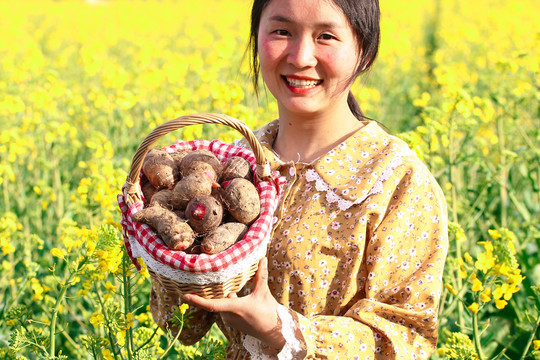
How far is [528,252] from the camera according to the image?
305 centimetres

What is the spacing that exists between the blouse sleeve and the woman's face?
1.00 ft

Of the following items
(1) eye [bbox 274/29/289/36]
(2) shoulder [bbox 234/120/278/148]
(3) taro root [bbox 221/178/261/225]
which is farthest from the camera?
(2) shoulder [bbox 234/120/278/148]

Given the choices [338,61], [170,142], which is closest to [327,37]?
[338,61]

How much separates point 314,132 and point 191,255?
65 cm

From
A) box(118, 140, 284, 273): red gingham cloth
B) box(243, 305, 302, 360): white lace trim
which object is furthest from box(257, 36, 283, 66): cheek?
box(243, 305, 302, 360): white lace trim

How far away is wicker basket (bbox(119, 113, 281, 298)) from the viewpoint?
128 cm

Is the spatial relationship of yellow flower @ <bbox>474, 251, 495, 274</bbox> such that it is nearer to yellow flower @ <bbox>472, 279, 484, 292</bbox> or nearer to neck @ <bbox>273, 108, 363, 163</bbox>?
yellow flower @ <bbox>472, 279, 484, 292</bbox>

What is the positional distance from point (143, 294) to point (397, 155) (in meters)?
1.56

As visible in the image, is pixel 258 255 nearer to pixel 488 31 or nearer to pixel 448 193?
pixel 448 193

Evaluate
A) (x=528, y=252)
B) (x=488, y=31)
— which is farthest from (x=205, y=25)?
(x=528, y=252)

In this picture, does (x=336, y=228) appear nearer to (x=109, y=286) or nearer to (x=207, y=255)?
(x=207, y=255)

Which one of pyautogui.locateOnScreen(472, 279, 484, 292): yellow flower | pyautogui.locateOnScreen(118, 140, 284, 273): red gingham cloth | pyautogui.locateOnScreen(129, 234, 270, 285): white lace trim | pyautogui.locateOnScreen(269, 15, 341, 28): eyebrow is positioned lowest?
pyautogui.locateOnScreen(472, 279, 484, 292): yellow flower

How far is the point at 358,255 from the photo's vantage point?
1521 millimetres

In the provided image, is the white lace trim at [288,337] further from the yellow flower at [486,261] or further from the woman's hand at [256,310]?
the yellow flower at [486,261]
